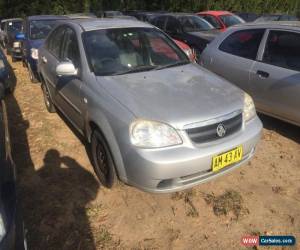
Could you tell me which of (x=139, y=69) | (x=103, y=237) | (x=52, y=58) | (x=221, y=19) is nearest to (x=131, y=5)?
(x=221, y=19)

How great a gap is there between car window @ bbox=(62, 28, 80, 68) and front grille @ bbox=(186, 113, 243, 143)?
1.67m

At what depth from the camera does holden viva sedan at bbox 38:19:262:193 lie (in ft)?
8.79

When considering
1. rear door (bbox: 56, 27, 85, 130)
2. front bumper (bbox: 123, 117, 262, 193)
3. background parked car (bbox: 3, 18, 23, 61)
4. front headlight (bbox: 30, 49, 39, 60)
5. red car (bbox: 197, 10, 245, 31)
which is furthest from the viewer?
red car (bbox: 197, 10, 245, 31)

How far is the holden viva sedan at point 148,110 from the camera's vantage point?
268 centimetres

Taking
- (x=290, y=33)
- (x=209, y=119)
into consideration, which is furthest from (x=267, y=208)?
(x=290, y=33)

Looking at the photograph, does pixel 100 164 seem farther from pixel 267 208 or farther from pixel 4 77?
pixel 4 77

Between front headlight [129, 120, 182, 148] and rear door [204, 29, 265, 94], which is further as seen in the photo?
rear door [204, 29, 265, 94]

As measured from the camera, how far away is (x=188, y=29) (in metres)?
9.52

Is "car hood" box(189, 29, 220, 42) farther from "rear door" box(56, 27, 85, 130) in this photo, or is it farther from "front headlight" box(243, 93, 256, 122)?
"front headlight" box(243, 93, 256, 122)

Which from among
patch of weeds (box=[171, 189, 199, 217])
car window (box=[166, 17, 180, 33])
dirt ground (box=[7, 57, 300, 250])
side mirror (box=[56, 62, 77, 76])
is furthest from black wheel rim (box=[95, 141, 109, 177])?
car window (box=[166, 17, 180, 33])

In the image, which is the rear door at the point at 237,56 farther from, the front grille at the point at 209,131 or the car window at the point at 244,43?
the front grille at the point at 209,131

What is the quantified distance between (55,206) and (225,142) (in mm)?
1754

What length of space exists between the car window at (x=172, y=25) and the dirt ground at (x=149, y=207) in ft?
20.4

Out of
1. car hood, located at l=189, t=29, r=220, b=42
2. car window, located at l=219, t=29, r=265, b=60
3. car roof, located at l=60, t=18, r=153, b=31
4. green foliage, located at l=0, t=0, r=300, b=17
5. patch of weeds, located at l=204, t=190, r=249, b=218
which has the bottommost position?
green foliage, located at l=0, t=0, r=300, b=17
